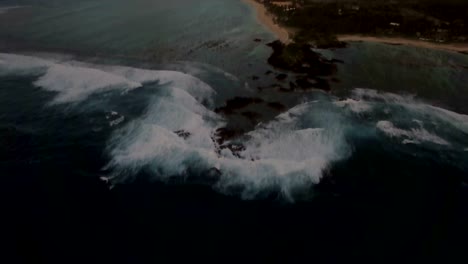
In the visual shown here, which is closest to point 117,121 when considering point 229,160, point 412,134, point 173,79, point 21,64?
point 173,79

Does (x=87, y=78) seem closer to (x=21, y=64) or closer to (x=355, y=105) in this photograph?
(x=21, y=64)

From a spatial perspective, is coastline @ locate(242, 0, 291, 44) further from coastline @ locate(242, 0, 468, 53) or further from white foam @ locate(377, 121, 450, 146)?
white foam @ locate(377, 121, 450, 146)

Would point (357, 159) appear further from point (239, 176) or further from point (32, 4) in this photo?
point (32, 4)

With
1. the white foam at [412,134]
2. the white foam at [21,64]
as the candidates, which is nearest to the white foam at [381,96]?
the white foam at [412,134]

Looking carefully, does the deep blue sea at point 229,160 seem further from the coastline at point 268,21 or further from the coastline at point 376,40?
the coastline at point 268,21

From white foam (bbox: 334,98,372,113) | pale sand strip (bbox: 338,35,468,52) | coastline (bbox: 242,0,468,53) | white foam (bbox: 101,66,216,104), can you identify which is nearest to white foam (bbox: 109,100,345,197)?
white foam (bbox: 334,98,372,113)

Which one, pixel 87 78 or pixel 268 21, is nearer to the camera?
pixel 87 78

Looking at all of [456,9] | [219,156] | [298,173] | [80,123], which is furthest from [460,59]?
[80,123]
